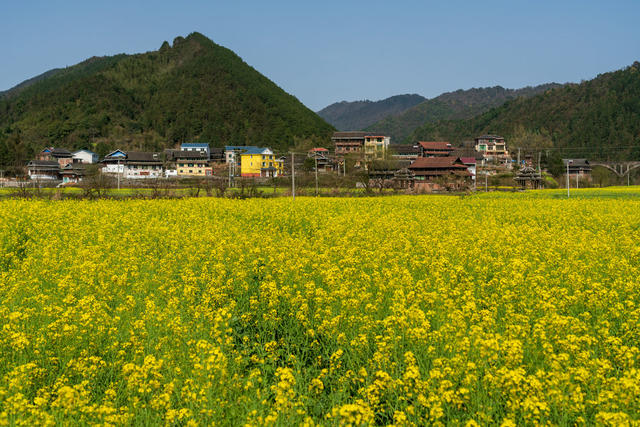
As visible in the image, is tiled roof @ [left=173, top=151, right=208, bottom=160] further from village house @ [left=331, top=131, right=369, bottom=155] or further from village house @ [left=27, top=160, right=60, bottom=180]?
village house @ [left=331, top=131, right=369, bottom=155]

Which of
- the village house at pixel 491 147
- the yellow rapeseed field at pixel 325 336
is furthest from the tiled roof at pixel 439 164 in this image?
the yellow rapeseed field at pixel 325 336

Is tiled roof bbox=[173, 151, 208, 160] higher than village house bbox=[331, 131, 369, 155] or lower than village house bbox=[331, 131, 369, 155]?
lower

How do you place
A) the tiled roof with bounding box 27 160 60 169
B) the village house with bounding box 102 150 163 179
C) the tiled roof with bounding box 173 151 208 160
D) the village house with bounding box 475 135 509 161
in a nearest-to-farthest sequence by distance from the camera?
the tiled roof with bounding box 27 160 60 169
the village house with bounding box 102 150 163 179
the tiled roof with bounding box 173 151 208 160
the village house with bounding box 475 135 509 161

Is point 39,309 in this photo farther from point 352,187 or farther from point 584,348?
point 352,187

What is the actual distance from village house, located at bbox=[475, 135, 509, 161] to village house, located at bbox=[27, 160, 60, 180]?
10311 centimetres

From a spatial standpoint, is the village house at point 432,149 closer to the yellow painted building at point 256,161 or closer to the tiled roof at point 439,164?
the tiled roof at point 439,164

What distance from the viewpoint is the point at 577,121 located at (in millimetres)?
123812

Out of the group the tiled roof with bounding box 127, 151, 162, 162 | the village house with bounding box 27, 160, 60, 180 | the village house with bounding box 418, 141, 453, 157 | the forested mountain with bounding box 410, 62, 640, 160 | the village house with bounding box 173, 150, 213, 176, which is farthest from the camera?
the village house with bounding box 418, 141, 453, 157

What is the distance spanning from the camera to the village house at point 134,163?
328 ft

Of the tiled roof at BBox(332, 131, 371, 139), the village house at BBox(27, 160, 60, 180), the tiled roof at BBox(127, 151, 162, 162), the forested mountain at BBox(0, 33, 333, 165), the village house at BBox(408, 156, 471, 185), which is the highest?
the forested mountain at BBox(0, 33, 333, 165)

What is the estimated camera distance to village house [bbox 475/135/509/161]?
397ft

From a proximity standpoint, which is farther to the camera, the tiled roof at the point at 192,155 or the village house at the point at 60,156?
the village house at the point at 60,156

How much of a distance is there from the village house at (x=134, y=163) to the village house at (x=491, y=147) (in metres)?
83.9

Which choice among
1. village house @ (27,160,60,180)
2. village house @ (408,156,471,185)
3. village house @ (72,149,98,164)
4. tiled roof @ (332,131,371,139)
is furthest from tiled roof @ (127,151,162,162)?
village house @ (408,156,471,185)
